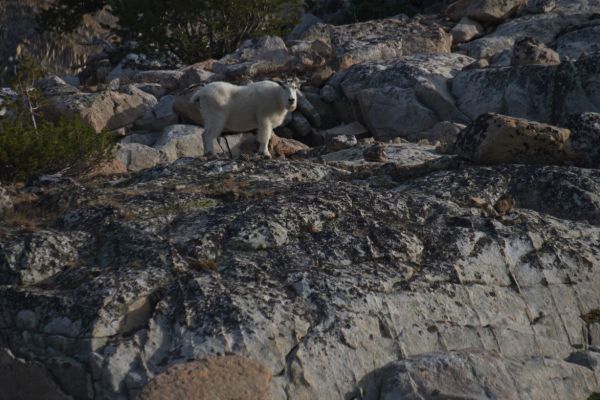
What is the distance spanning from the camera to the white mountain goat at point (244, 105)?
53.4 feet

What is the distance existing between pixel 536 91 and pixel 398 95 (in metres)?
3.24

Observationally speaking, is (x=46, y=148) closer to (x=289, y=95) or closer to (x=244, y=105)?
(x=244, y=105)

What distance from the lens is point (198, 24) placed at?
29516mm

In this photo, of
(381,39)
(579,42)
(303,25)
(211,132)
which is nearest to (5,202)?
(211,132)

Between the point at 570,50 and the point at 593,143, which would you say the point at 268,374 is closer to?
the point at 593,143

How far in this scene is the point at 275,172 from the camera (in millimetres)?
12430

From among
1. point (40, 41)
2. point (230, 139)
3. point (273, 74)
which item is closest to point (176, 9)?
point (273, 74)

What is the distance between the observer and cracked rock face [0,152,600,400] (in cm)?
834

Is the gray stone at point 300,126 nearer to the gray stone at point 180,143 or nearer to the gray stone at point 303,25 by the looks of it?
the gray stone at point 180,143

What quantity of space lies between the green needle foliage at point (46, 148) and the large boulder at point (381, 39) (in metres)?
9.56

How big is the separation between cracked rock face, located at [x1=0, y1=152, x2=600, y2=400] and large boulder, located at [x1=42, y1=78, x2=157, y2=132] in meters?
8.93

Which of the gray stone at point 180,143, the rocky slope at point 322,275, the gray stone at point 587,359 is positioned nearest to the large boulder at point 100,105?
the gray stone at point 180,143

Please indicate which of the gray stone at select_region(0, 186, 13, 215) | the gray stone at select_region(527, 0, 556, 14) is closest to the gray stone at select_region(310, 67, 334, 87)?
the gray stone at select_region(527, 0, 556, 14)

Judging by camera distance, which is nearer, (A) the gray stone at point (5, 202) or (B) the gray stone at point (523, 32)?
(A) the gray stone at point (5, 202)
